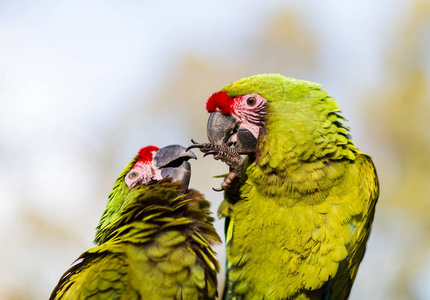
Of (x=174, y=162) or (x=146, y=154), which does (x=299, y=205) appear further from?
(x=146, y=154)

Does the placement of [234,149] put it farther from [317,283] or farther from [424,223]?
[424,223]

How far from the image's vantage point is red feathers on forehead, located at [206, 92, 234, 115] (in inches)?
108

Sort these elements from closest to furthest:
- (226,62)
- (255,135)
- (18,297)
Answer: (255,135)
(18,297)
(226,62)

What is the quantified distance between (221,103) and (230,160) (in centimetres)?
40

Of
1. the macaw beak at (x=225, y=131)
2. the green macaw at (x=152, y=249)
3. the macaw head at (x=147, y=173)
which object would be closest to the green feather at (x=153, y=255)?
the green macaw at (x=152, y=249)

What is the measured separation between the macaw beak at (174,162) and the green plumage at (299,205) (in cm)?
38

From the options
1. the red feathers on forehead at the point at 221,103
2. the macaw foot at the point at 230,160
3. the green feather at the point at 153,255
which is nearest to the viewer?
the green feather at the point at 153,255

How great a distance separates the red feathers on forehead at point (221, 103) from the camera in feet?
9.02

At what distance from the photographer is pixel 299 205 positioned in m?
2.48

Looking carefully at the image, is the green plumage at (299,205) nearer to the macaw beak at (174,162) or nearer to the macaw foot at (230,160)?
the macaw foot at (230,160)

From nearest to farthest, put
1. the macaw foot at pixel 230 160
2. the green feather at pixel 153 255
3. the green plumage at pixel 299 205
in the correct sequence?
the green feather at pixel 153 255 → the green plumage at pixel 299 205 → the macaw foot at pixel 230 160

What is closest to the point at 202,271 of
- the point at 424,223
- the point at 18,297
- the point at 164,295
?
the point at 164,295

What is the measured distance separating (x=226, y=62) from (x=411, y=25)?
5.22m

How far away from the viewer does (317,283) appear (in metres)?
2.42
